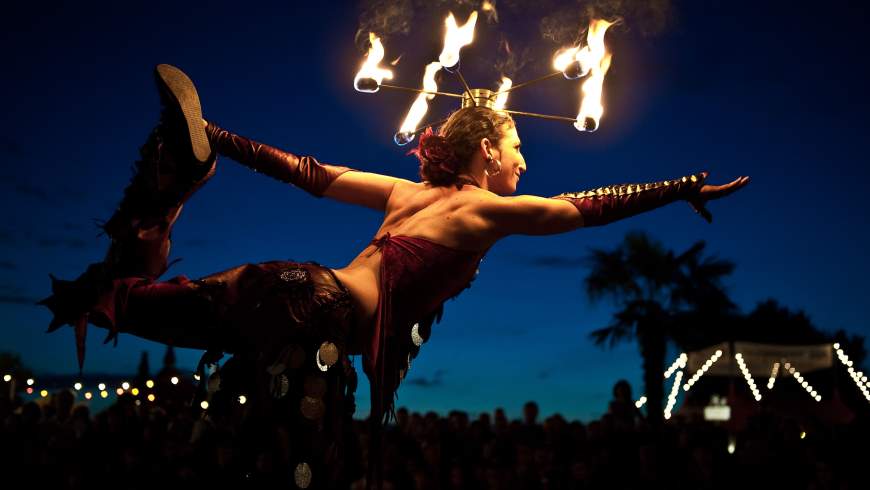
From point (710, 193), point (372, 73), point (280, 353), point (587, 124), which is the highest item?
point (372, 73)

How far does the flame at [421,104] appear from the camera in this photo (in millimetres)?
3829

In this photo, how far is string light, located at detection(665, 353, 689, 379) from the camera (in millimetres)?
15050

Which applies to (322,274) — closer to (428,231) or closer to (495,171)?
(428,231)

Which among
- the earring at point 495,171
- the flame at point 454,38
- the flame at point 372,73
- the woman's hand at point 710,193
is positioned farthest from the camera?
the flame at point 454,38

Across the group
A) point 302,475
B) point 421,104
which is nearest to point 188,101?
point 302,475

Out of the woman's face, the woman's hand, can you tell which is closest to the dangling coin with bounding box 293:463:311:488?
the woman's face

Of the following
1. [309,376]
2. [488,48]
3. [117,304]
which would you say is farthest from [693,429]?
[117,304]

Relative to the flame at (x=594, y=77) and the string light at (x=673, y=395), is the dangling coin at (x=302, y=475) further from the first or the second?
the string light at (x=673, y=395)

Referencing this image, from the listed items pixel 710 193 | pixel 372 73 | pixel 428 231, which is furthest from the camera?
pixel 372 73

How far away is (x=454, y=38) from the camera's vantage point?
150 inches

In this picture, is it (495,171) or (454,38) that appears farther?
(454,38)

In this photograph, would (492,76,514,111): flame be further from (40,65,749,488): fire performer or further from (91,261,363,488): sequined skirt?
(91,261,363,488): sequined skirt

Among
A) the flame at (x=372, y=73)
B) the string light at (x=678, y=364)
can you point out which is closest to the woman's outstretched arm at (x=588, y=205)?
the flame at (x=372, y=73)

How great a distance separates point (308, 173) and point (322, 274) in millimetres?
675
